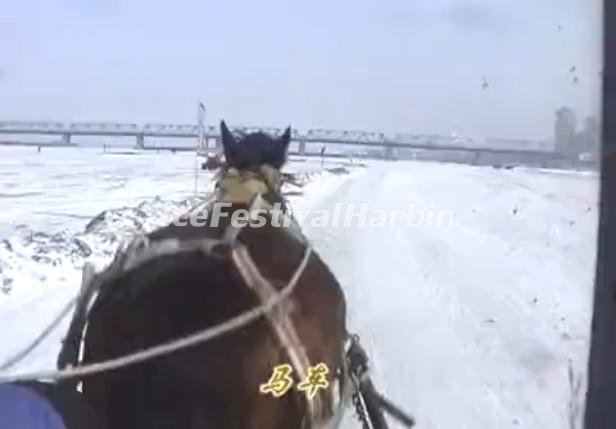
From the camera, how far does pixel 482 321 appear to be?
3082 mm

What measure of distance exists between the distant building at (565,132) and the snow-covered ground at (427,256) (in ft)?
0.18

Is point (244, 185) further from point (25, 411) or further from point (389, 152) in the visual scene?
point (25, 411)

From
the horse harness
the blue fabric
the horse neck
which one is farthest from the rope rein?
the horse neck

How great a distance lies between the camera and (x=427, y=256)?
311cm

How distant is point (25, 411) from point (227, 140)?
961 millimetres

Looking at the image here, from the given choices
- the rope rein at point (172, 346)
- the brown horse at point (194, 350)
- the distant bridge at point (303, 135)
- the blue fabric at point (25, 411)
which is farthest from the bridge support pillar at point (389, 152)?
the blue fabric at point (25, 411)

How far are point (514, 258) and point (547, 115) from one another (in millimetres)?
906

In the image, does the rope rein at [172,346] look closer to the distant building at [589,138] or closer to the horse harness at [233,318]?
the horse harness at [233,318]

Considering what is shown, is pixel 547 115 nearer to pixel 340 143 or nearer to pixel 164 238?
pixel 340 143

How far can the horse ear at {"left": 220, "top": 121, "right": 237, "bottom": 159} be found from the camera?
→ 2.00 meters

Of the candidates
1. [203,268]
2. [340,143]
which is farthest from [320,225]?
[203,268]

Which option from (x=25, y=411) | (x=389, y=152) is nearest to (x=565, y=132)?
(x=389, y=152)

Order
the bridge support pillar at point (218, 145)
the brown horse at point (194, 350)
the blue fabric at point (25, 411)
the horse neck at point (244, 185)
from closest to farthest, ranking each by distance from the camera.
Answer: the blue fabric at point (25, 411), the brown horse at point (194, 350), the horse neck at point (244, 185), the bridge support pillar at point (218, 145)

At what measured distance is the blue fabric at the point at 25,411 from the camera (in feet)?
3.64
